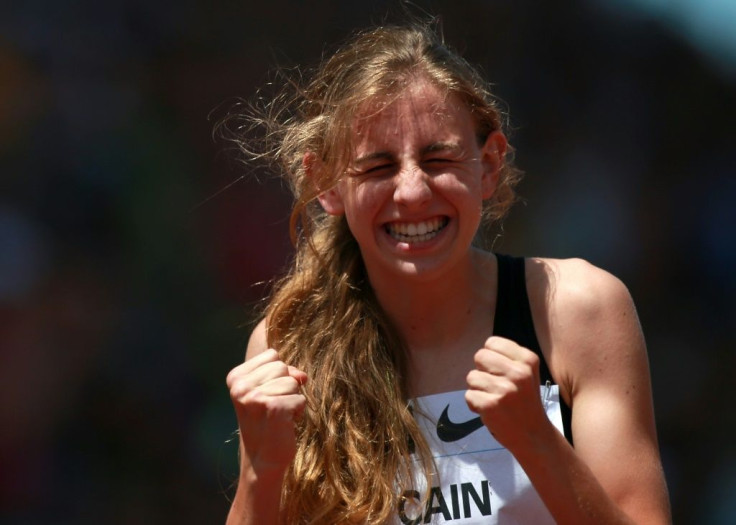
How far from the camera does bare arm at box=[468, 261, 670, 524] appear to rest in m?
1.74

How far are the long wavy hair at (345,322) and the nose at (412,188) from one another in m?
0.13

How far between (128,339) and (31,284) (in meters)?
0.35

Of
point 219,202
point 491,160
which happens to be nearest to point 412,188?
point 491,160

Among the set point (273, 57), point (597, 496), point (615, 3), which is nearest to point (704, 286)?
point (615, 3)

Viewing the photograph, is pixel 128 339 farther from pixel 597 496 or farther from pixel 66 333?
pixel 597 496

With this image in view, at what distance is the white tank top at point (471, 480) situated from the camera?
1.93 meters

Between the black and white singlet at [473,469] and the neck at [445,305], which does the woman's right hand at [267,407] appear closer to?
the black and white singlet at [473,469]

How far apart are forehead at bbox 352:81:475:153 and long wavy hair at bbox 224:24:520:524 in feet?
0.06

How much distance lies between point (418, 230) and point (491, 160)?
0.25 metres

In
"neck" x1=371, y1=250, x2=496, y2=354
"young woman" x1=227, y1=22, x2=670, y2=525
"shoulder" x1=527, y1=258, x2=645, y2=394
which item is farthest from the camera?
"neck" x1=371, y1=250, x2=496, y2=354

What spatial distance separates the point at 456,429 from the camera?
79.0 inches

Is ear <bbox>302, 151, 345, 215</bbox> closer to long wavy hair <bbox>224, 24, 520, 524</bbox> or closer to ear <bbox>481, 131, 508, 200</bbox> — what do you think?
long wavy hair <bbox>224, 24, 520, 524</bbox>

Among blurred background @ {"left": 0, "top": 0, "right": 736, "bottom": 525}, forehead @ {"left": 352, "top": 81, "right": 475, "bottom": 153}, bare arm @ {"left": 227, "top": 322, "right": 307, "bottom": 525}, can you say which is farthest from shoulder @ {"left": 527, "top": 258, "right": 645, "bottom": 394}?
blurred background @ {"left": 0, "top": 0, "right": 736, "bottom": 525}

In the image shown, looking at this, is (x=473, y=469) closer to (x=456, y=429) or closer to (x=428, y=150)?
(x=456, y=429)
